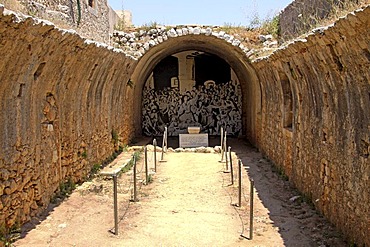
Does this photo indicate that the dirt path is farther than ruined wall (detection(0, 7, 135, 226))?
Yes

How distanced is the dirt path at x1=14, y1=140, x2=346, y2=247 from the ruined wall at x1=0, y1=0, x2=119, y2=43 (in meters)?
3.08

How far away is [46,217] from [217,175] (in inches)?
190

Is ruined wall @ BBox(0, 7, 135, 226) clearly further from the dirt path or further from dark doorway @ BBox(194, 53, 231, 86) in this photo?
dark doorway @ BBox(194, 53, 231, 86)

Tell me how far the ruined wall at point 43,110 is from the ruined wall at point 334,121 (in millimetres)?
3648

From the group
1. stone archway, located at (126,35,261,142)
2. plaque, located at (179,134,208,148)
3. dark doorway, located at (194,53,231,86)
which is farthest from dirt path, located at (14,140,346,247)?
dark doorway, located at (194,53,231,86)

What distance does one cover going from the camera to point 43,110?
7223mm

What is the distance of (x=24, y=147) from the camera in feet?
20.8

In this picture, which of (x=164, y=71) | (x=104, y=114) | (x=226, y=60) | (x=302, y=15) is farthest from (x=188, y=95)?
(x=302, y=15)

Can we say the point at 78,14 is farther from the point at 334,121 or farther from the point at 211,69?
the point at 211,69

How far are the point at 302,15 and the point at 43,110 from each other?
672 cm

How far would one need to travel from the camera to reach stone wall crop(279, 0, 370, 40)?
906 centimetres

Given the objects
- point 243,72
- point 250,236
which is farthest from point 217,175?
point 243,72

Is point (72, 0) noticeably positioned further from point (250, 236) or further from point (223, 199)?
point (250, 236)

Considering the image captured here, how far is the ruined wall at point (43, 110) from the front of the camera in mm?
5648
